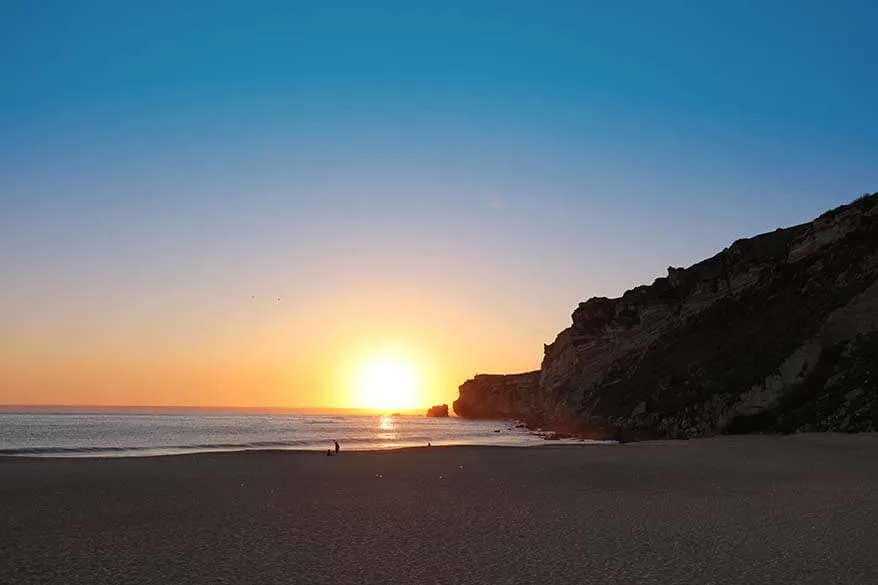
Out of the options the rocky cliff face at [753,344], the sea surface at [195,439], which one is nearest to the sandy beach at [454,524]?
the rocky cliff face at [753,344]

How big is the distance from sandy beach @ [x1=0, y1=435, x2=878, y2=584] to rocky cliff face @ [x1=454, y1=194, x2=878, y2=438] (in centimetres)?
1699

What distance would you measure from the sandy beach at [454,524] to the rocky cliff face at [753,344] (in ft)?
55.8

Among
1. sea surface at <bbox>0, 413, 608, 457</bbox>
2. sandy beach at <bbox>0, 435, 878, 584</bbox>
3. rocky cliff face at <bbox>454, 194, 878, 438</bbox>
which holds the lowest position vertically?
sea surface at <bbox>0, 413, 608, 457</bbox>

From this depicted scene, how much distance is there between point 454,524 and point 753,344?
4728 cm

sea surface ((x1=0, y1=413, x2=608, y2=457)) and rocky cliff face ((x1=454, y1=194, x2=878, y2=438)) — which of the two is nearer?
rocky cliff face ((x1=454, y1=194, x2=878, y2=438))

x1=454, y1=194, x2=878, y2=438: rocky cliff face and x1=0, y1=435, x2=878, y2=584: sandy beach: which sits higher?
x1=454, y1=194, x2=878, y2=438: rocky cliff face

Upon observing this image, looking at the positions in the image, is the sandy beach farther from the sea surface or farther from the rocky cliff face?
the sea surface

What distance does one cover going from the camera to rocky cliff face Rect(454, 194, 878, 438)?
4419cm

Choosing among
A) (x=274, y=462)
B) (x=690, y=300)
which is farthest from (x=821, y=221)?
(x=274, y=462)

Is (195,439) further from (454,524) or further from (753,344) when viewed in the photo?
(454,524)

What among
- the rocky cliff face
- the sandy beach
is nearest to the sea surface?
the rocky cliff face

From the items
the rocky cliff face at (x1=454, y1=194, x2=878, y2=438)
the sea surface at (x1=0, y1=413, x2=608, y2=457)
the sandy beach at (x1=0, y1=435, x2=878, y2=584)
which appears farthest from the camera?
the sea surface at (x1=0, y1=413, x2=608, y2=457)

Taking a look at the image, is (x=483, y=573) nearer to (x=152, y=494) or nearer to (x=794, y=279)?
(x=152, y=494)

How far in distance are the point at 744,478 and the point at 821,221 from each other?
44399mm
